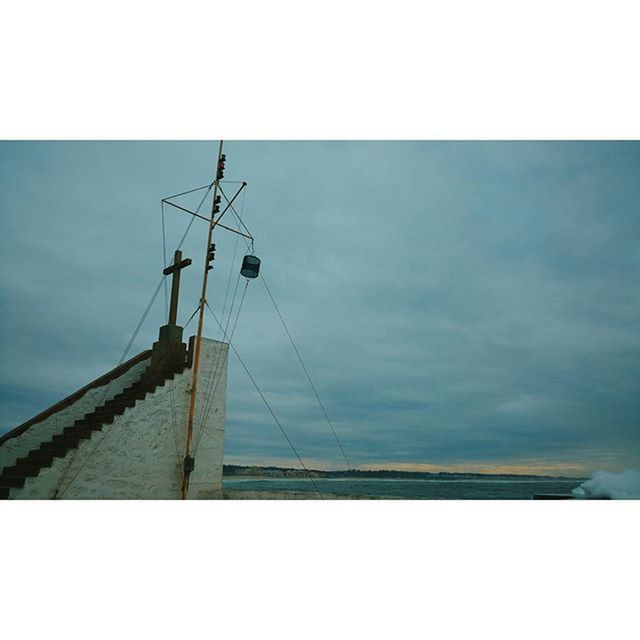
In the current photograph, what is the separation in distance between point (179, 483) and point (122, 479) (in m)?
0.88

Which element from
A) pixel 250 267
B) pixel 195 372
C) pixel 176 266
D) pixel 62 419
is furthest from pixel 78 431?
pixel 250 267

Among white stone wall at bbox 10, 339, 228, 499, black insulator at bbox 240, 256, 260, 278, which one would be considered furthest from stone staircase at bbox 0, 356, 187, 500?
black insulator at bbox 240, 256, 260, 278

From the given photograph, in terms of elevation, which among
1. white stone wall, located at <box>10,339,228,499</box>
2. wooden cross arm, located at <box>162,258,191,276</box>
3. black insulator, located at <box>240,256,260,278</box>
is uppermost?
wooden cross arm, located at <box>162,258,191,276</box>

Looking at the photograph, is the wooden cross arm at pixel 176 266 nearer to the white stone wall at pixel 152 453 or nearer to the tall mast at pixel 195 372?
the tall mast at pixel 195 372

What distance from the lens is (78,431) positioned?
7.58 meters

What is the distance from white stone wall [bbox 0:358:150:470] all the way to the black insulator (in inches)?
109

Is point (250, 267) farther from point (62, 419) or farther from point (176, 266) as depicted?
point (62, 419)

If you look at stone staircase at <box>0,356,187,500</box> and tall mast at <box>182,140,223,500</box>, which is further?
tall mast at <box>182,140,223,500</box>

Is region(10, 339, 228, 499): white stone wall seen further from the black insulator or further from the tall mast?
the black insulator

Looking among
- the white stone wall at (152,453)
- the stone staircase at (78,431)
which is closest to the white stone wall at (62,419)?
the stone staircase at (78,431)

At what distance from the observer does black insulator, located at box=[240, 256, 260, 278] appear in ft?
28.0
